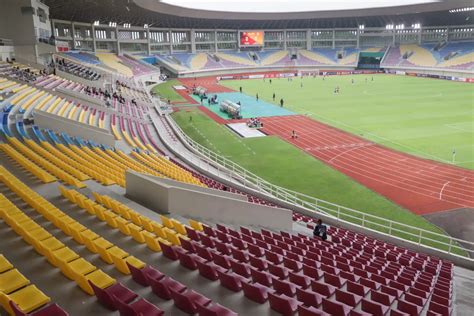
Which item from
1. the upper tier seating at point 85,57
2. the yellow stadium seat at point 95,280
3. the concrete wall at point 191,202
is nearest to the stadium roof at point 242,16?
the upper tier seating at point 85,57

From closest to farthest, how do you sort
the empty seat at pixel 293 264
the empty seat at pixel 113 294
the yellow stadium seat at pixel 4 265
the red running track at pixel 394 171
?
1. the empty seat at pixel 113 294
2. the yellow stadium seat at pixel 4 265
3. the empty seat at pixel 293 264
4. the red running track at pixel 394 171

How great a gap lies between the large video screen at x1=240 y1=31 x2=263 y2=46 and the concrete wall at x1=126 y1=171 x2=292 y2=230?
282 ft

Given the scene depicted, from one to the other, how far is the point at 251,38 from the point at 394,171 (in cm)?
7723

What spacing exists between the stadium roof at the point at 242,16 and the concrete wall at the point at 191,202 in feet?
141

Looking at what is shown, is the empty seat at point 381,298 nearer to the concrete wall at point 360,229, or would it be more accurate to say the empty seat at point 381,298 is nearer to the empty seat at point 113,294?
the empty seat at point 113,294

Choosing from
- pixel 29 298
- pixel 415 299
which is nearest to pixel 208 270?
pixel 29 298

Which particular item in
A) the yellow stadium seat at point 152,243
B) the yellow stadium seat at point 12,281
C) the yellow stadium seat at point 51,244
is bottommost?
the yellow stadium seat at point 152,243

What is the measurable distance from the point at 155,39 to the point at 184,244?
85265 millimetres

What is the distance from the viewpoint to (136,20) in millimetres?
73625

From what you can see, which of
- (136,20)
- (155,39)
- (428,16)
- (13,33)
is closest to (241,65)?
(155,39)

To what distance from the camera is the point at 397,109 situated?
42.7 metres

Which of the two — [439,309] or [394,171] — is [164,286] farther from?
[394,171]

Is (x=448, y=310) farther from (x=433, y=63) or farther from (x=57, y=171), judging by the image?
(x=433, y=63)

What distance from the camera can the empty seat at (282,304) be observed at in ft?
22.9
